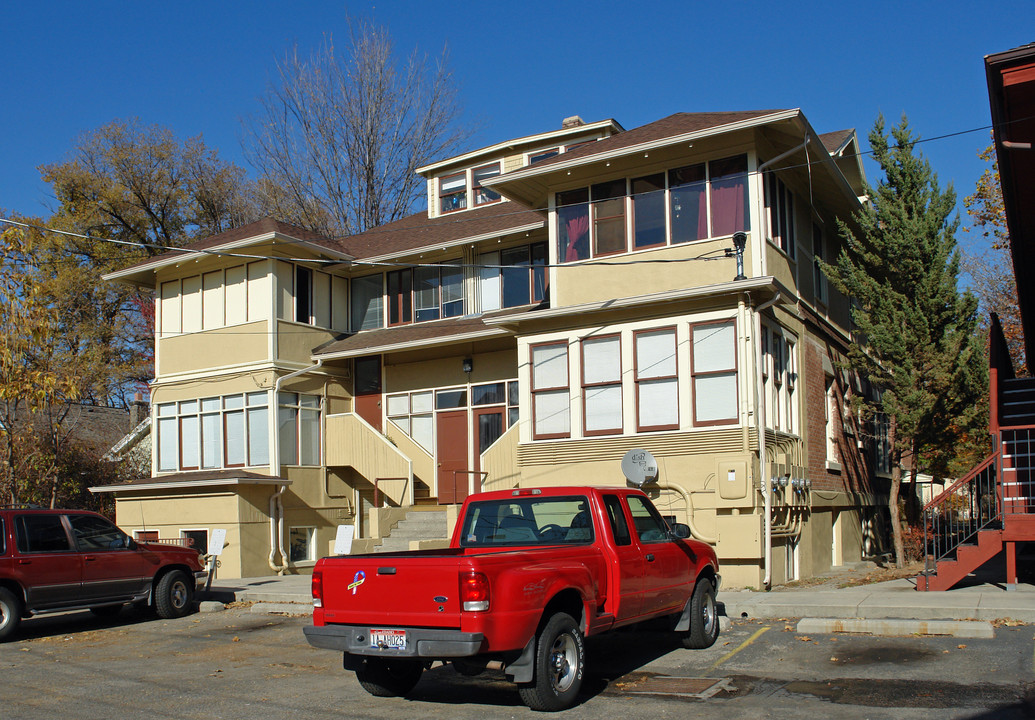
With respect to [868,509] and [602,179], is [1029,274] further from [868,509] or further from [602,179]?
[868,509]

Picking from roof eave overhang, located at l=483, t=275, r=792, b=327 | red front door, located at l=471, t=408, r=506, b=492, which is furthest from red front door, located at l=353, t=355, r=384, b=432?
roof eave overhang, located at l=483, t=275, r=792, b=327

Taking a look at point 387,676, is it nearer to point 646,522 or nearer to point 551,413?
point 646,522

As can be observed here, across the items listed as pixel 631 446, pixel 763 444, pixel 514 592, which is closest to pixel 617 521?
pixel 514 592

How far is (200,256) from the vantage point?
22.6 metres

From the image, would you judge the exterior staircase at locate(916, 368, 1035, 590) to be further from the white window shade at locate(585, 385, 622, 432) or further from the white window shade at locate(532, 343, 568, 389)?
the white window shade at locate(532, 343, 568, 389)

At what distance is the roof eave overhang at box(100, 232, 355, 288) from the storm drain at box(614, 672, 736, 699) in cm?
1500

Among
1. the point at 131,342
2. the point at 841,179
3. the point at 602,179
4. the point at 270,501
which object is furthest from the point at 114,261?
the point at 841,179

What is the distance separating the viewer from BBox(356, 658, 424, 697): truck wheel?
8.16 meters

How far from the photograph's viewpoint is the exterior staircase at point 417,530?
19.4m

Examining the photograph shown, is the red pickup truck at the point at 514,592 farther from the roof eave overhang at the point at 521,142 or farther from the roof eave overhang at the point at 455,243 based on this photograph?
the roof eave overhang at the point at 521,142

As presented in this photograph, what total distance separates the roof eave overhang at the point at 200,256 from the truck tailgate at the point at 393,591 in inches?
564

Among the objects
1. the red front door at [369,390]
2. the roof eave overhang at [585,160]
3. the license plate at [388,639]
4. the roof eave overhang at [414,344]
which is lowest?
the license plate at [388,639]

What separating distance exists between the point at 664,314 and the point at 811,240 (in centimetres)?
521

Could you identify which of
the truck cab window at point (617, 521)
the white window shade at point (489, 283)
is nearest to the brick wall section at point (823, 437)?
the white window shade at point (489, 283)
